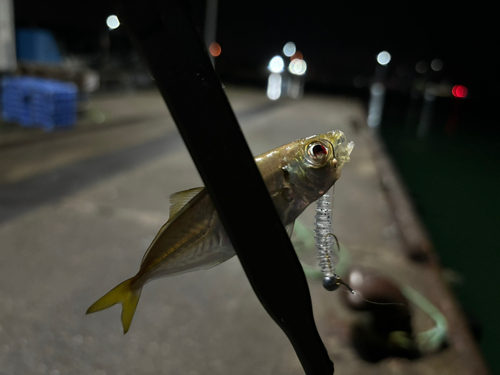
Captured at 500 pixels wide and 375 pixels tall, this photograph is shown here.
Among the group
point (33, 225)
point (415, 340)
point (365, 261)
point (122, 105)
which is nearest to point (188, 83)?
point (415, 340)

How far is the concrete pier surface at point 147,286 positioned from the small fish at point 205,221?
292mm

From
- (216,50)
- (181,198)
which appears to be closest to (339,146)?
(181,198)

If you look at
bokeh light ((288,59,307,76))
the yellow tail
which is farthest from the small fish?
bokeh light ((288,59,307,76))

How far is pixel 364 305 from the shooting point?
2.89 m

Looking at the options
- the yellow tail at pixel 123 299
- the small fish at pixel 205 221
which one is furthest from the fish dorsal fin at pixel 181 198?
the yellow tail at pixel 123 299

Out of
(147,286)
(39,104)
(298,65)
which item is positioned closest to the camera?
(147,286)

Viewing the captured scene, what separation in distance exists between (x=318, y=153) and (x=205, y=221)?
0.19m

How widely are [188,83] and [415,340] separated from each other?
2.90 meters

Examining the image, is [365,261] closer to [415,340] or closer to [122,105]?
[415,340]

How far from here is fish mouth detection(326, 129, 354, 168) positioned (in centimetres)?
51

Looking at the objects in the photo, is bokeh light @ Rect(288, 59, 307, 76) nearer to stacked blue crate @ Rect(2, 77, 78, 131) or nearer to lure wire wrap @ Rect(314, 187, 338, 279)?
lure wire wrap @ Rect(314, 187, 338, 279)

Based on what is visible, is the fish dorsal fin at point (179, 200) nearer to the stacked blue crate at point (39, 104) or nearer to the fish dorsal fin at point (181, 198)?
the fish dorsal fin at point (181, 198)

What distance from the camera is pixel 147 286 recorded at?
10.6ft

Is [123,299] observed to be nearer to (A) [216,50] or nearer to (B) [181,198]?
(B) [181,198]
